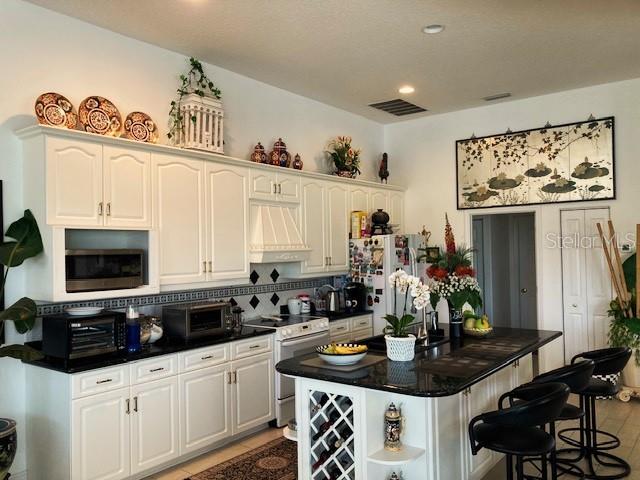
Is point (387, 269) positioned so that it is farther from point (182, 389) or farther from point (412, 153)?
point (182, 389)

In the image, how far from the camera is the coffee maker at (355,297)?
5.89 m

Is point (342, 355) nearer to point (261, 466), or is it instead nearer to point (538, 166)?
point (261, 466)

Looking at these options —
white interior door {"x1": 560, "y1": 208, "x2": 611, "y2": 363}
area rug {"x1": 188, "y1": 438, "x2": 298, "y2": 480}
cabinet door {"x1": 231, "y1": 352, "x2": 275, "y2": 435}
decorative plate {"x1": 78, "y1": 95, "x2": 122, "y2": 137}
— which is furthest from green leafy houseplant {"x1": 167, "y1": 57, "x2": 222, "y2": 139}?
white interior door {"x1": 560, "y1": 208, "x2": 611, "y2": 363}

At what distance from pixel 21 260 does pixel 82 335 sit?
1.97 feet

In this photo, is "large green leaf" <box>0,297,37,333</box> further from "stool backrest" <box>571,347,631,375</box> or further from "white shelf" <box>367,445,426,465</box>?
"stool backrest" <box>571,347,631,375</box>

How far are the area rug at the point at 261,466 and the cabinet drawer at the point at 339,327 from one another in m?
1.37

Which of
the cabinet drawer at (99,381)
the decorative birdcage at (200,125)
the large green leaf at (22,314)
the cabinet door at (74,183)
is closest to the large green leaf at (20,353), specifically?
the large green leaf at (22,314)

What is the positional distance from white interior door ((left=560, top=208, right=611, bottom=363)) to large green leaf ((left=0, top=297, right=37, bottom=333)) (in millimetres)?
5305

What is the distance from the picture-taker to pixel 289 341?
187 inches

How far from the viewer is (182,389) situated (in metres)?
3.89

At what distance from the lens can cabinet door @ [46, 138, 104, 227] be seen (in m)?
3.40

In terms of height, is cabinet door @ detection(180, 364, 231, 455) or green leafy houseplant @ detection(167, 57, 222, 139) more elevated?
green leafy houseplant @ detection(167, 57, 222, 139)

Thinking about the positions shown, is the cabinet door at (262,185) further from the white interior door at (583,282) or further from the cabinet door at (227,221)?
the white interior door at (583,282)

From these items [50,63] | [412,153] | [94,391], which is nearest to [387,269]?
[412,153]
